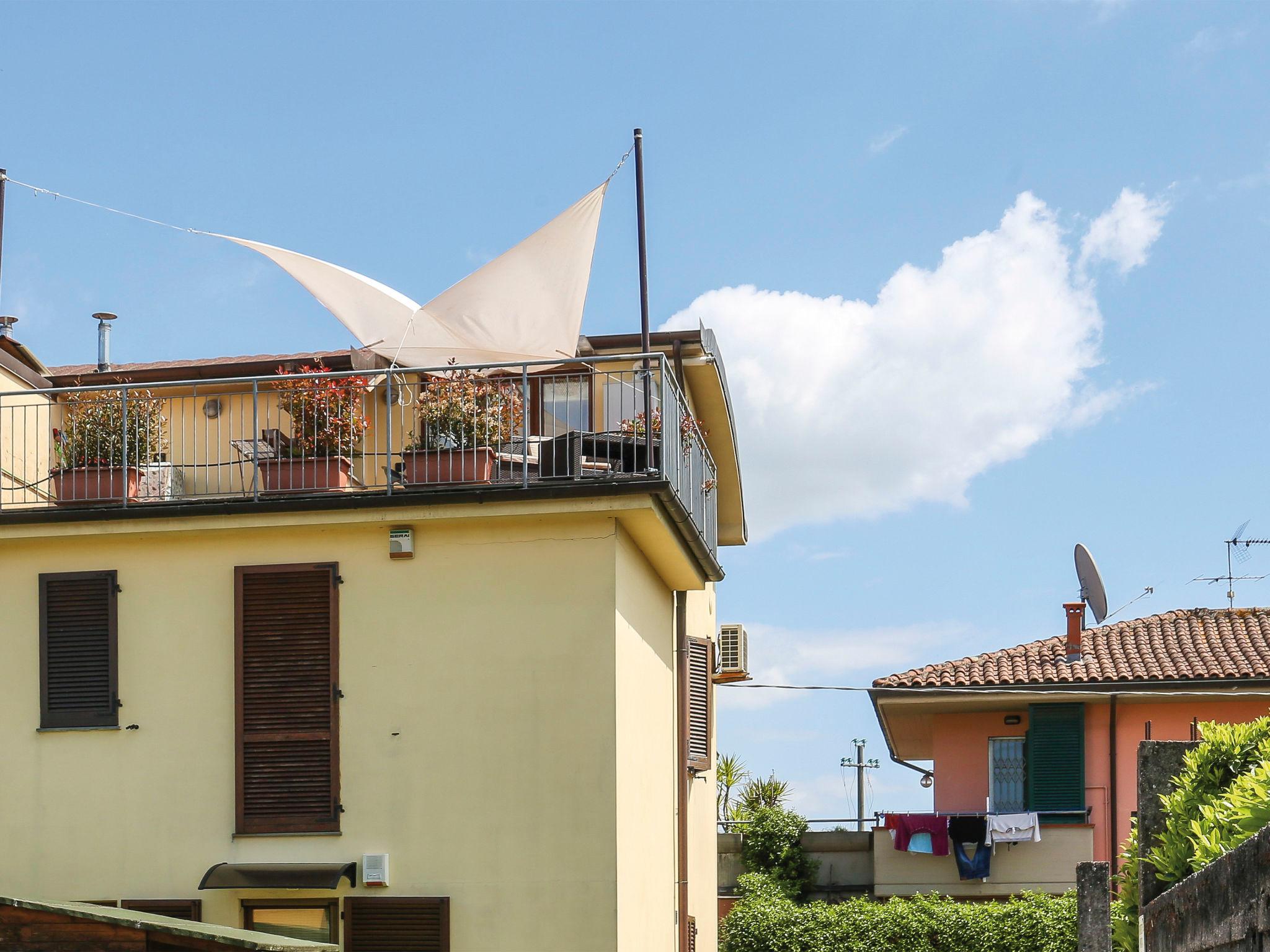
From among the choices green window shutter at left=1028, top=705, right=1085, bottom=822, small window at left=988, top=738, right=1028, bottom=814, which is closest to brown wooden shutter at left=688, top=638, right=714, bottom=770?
green window shutter at left=1028, top=705, right=1085, bottom=822

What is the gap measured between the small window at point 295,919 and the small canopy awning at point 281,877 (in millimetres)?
201

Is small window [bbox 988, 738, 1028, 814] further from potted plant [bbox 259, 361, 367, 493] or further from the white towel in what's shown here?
potted plant [bbox 259, 361, 367, 493]

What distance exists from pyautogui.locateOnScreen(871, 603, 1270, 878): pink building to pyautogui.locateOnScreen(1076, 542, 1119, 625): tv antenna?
27.5 inches

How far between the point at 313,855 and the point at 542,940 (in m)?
2.01

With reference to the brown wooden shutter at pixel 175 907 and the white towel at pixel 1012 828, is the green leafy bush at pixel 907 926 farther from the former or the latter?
the brown wooden shutter at pixel 175 907

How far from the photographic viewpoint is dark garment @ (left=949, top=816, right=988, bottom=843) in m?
23.4

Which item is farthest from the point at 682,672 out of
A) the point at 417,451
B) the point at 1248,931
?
the point at 1248,931

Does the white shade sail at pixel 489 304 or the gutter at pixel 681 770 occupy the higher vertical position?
the white shade sail at pixel 489 304

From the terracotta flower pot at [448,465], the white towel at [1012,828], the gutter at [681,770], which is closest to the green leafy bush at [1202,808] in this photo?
the terracotta flower pot at [448,465]

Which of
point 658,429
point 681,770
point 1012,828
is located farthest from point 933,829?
point 658,429

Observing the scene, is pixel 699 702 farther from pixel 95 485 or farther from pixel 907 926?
pixel 95 485

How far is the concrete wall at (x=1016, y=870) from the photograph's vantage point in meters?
23.4

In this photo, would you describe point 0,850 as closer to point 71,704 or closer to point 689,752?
point 71,704

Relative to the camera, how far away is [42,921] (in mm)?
10766
